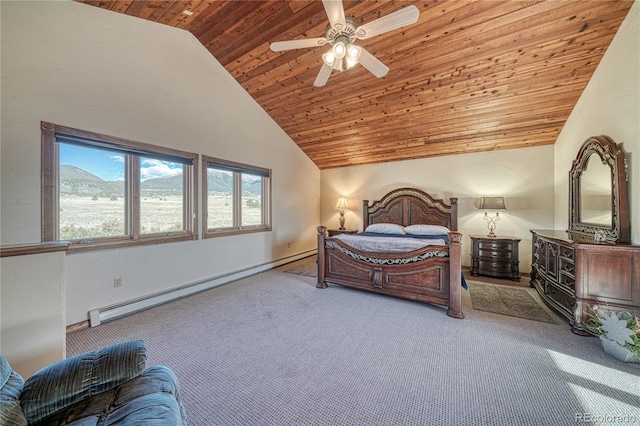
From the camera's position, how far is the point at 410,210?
16.2 feet

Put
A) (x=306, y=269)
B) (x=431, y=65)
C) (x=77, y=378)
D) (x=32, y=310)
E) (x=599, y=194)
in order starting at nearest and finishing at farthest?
(x=77, y=378) < (x=32, y=310) < (x=599, y=194) < (x=431, y=65) < (x=306, y=269)

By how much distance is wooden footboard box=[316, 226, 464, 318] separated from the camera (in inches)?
107

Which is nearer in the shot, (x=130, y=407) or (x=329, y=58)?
(x=130, y=407)

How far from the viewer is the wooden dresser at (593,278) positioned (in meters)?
2.10

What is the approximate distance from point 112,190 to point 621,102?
5.60 metres

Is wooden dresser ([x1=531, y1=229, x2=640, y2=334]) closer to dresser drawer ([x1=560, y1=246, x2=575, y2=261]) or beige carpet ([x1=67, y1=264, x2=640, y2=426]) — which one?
dresser drawer ([x1=560, y1=246, x2=575, y2=261])

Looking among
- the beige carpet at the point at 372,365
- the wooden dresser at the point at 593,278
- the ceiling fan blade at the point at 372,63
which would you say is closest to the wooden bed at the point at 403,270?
the beige carpet at the point at 372,365

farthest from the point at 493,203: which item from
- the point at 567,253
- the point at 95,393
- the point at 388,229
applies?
the point at 95,393

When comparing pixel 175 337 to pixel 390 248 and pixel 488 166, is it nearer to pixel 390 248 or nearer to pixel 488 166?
pixel 390 248

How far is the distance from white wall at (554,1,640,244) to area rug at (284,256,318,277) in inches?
155

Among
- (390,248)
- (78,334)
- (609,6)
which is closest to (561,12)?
(609,6)

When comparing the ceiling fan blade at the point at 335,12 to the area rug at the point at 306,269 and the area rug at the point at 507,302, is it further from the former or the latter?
the area rug at the point at 306,269

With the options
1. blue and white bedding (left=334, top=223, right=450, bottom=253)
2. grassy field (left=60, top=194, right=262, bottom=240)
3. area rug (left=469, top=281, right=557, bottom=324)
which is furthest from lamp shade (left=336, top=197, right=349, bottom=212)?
area rug (left=469, top=281, right=557, bottom=324)

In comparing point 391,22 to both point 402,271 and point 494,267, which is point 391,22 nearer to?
point 402,271
